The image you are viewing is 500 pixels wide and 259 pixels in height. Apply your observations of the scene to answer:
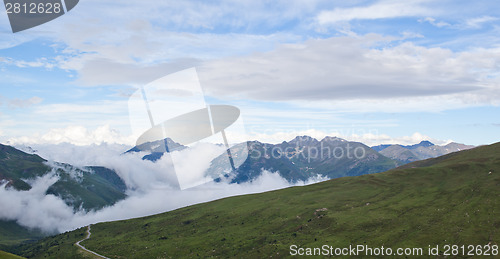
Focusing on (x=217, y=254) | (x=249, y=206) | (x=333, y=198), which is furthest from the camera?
(x=249, y=206)

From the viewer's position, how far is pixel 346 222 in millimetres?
137125

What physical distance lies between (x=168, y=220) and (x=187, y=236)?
48042 mm

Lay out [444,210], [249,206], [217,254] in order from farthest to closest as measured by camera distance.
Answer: [249,206] → [444,210] → [217,254]

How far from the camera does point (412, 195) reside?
166125 mm

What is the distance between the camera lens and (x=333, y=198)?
18100cm

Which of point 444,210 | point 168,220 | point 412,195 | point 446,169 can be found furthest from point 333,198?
point 168,220

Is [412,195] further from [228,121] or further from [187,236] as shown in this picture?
[228,121]

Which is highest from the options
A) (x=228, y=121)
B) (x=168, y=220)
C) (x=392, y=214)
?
(x=228, y=121)

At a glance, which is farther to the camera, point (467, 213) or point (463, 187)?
point (463, 187)

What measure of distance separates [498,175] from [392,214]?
72.4 m

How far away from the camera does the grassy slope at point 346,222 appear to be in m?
116

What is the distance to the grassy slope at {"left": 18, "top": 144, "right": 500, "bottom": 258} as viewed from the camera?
11650 cm

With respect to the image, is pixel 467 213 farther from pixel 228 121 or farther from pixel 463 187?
pixel 228 121

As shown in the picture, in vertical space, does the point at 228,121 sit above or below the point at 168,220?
above
